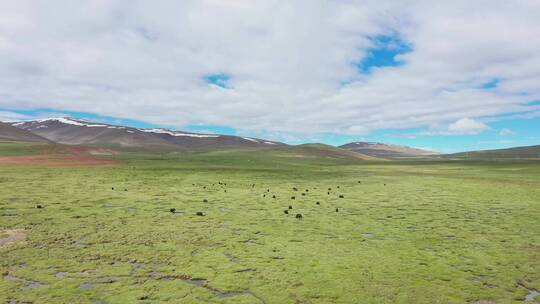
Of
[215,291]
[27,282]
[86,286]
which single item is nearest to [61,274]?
[27,282]

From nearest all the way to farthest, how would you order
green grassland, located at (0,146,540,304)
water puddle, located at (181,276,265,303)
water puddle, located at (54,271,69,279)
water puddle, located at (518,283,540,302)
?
water puddle, located at (518,283,540,302)
water puddle, located at (181,276,265,303)
green grassland, located at (0,146,540,304)
water puddle, located at (54,271,69,279)

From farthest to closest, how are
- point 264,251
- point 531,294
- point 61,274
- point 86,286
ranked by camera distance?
point 264,251, point 61,274, point 86,286, point 531,294

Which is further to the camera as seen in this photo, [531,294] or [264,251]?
[264,251]

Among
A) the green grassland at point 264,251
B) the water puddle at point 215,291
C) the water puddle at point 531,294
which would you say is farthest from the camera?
the green grassland at point 264,251

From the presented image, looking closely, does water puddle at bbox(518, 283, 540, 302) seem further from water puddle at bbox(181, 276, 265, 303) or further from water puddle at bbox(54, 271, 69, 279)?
water puddle at bbox(54, 271, 69, 279)

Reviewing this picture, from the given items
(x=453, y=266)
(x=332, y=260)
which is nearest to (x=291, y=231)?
(x=332, y=260)

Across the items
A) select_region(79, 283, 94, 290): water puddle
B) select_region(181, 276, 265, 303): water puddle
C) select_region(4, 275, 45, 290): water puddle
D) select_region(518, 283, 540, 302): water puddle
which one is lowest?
select_region(4, 275, 45, 290): water puddle

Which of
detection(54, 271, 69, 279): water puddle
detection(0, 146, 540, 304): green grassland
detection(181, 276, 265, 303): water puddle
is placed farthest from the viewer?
detection(54, 271, 69, 279): water puddle

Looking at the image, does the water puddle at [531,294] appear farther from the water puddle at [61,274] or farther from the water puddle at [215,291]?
the water puddle at [61,274]

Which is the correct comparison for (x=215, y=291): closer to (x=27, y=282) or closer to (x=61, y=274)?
(x=61, y=274)

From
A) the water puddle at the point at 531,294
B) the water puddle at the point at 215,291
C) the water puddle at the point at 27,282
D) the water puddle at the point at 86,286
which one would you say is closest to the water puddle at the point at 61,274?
the water puddle at the point at 27,282

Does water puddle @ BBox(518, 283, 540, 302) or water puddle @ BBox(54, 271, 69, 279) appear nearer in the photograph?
water puddle @ BBox(518, 283, 540, 302)

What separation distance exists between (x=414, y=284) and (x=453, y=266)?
3.04m

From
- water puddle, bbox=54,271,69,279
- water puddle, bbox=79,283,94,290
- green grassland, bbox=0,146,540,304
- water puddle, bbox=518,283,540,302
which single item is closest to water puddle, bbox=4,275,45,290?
green grassland, bbox=0,146,540,304
